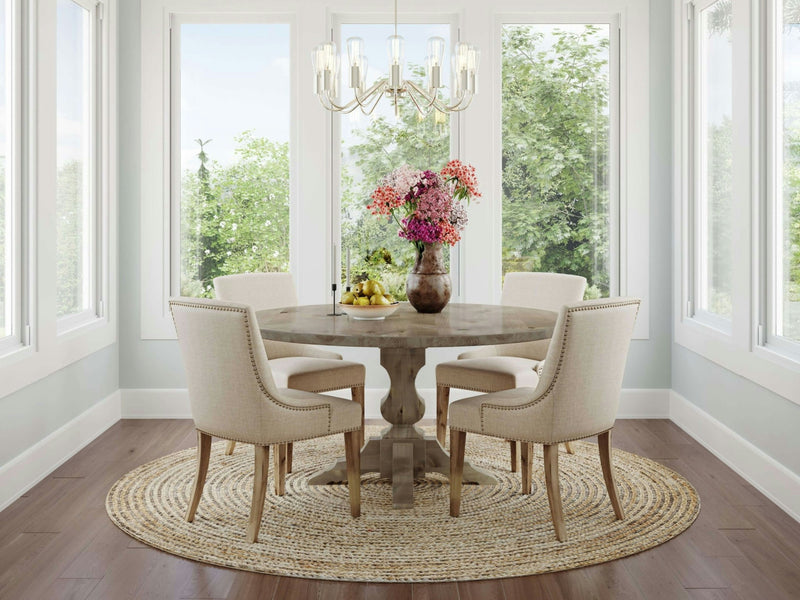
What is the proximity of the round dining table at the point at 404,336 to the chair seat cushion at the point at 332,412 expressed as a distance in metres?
0.21

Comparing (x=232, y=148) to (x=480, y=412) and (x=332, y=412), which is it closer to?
(x=332, y=412)

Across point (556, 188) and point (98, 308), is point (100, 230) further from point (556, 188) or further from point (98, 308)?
point (556, 188)

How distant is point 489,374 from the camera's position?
11.7ft

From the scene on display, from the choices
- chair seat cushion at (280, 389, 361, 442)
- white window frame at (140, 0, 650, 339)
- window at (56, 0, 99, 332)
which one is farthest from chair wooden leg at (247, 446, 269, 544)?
white window frame at (140, 0, 650, 339)

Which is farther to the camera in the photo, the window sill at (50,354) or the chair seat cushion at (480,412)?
the window sill at (50,354)

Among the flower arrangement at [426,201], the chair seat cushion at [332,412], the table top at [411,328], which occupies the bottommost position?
the chair seat cushion at [332,412]

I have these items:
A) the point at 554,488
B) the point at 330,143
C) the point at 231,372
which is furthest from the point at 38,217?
the point at 554,488

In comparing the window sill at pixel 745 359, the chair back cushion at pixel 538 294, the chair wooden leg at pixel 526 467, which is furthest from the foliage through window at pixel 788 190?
the chair wooden leg at pixel 526 467

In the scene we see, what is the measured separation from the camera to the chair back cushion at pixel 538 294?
405cm

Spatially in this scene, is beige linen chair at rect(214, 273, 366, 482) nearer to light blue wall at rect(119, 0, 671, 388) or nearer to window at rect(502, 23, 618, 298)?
light blue wall at rect(119, 0, 671, 388)

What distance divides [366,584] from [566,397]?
0.90m

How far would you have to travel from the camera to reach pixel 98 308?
4598 mm

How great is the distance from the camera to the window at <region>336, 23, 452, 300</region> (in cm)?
493

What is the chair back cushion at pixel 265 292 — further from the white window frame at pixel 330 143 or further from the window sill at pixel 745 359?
the window sill at pixel 745 359
